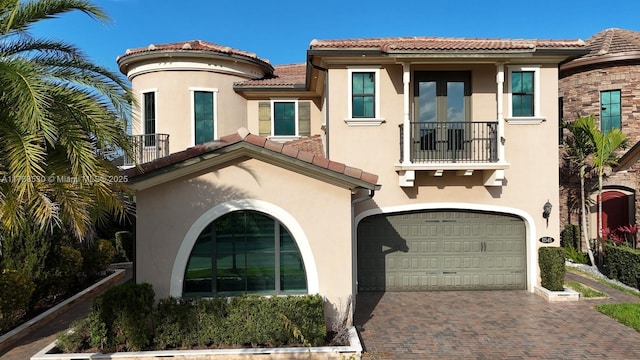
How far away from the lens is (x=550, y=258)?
1074cm

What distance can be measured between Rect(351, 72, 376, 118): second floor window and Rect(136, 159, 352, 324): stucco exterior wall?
403 centimetres

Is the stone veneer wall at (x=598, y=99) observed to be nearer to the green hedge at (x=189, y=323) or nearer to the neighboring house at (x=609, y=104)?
the neighboring house at (x=609, y=104)

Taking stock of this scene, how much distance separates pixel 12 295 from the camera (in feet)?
27.5

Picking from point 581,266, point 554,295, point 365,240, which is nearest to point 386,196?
point 365,240

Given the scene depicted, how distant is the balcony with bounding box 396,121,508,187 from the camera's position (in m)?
10.8

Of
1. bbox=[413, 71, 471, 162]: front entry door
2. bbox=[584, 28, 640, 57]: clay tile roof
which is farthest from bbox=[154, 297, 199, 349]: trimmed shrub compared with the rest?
bbox=[584, 28, 640, 57]: clay tile roof

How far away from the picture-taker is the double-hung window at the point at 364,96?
36.9 feet

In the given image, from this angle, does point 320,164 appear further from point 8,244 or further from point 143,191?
point 8,244

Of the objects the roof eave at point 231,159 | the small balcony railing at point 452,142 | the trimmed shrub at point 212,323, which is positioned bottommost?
the trimmed shrub at point 212,323

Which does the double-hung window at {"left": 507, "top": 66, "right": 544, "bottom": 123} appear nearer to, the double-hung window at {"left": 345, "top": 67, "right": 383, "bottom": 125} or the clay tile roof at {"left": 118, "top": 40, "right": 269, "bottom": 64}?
the double-hung window at {"left": 345, "top": 67, "right": 383, "bottom": 125}

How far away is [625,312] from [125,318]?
1129 cm

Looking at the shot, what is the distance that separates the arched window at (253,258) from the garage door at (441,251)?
3.86 metres

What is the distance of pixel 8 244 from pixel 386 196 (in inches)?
389

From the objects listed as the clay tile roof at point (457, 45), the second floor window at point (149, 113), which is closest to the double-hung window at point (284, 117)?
the second floor window at point (149, 113)
